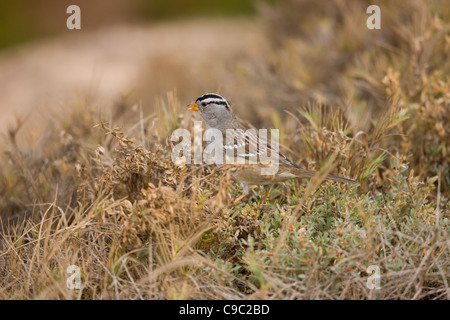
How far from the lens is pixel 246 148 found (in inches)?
162

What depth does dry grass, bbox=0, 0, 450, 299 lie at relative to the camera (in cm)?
316

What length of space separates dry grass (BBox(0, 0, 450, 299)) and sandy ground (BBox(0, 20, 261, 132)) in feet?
14.0

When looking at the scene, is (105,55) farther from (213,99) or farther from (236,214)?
(236,214)

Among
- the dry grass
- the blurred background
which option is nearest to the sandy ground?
the blurred background

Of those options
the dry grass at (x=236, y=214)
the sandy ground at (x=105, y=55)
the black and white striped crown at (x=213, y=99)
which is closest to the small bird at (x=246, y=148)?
the black and white striped crown at (x=213, y=99)

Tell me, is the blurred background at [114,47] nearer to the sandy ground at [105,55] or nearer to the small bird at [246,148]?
the sandy ground at [105,55]

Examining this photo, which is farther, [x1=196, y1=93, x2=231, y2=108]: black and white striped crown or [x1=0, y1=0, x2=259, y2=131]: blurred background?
[x1=0, y1=0, x2=259, y2=131]: blurred background

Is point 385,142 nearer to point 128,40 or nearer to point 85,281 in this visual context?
point 85,281

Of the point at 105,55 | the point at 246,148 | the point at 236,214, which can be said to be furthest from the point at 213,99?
the point at 105,55

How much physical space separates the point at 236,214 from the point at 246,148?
2.27 ft

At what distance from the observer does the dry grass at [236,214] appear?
316 cm

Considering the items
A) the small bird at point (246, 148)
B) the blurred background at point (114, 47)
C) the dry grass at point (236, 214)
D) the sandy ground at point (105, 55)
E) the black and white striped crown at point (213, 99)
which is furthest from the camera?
the sandy ground at point (105, 55)

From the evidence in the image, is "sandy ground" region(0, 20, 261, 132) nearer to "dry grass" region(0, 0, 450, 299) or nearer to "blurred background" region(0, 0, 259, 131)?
"blurred background" region(0, 0, 259, 131)

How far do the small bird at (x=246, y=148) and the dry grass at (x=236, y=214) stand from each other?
17 cm
